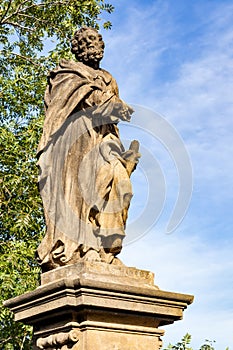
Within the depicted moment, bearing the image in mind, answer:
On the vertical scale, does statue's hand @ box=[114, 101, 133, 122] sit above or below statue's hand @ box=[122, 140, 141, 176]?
above

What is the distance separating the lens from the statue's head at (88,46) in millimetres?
7082

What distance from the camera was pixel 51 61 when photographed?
16.6 metres

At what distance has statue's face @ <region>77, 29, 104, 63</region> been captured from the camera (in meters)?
7.08

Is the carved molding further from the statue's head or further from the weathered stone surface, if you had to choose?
the statue's head

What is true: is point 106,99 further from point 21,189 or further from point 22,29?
point 22,29

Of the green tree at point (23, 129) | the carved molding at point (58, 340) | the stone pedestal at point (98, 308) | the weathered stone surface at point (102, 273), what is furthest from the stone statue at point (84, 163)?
the green tree at point (23, 129)

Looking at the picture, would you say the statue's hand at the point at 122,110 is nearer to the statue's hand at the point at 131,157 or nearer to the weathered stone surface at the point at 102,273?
the statue's hand at the point at 131,157

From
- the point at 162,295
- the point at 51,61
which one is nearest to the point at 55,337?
the point at 162,295

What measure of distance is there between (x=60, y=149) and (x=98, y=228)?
0.95m

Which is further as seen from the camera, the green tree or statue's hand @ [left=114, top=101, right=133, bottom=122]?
the green tree

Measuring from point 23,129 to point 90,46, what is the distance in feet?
29.2

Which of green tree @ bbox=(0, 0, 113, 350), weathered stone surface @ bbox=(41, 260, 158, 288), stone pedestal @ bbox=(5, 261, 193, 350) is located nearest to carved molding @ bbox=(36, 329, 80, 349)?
stone pedestal @ bbox=(5, 261, 193, 350)

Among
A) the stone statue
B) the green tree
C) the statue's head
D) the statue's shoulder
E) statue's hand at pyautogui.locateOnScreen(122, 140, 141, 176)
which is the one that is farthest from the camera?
the green tree

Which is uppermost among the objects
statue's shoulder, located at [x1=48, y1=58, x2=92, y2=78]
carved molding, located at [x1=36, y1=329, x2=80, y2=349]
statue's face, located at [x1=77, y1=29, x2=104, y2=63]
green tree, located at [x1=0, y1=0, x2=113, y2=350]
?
green tree, located at [x1=0, y1=0, x2=113, y2=350]
